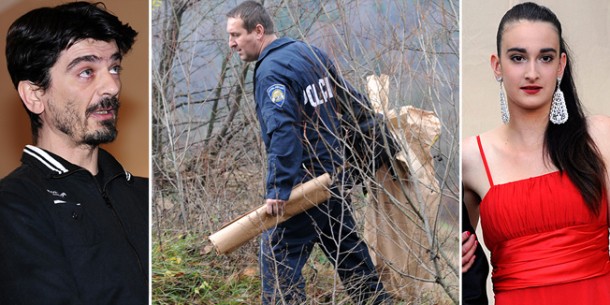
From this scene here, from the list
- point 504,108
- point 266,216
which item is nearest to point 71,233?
point 266,216

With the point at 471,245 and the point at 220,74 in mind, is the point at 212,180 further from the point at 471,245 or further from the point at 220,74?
the point at 471,245

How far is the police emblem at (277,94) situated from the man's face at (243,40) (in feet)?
0.41

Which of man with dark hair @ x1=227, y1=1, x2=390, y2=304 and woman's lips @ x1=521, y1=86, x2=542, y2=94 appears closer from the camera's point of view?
man with dark hair @ x1=227, y1=1, x2=390, y2=304

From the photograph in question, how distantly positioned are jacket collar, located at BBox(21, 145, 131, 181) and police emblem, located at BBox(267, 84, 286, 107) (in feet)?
2.19

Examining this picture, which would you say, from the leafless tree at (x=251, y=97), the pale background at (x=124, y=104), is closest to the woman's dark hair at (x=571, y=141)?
the leafless tree at (x=251, y=97)

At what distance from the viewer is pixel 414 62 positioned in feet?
9.64

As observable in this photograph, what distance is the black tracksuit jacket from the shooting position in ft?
9.07

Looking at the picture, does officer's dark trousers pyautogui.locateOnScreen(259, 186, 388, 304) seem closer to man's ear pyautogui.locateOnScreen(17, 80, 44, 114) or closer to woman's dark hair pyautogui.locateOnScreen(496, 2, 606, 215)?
woman's dark hair pyautogui.locateOnScreen(496, 2, 606, 215)

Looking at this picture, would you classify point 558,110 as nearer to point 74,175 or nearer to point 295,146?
point 295,146

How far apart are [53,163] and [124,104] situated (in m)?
0.33

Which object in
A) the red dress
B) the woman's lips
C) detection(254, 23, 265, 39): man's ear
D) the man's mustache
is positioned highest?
detection(254, 23, 265, 39): man's ear

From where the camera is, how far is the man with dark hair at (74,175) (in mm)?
2803

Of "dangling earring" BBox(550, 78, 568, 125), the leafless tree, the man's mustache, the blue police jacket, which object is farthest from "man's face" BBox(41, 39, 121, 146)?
"dangling earring" BBox(550, 78, 568, 125)

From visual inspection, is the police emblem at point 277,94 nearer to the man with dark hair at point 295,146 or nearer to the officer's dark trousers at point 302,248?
the man with dark hair at point 295,146
